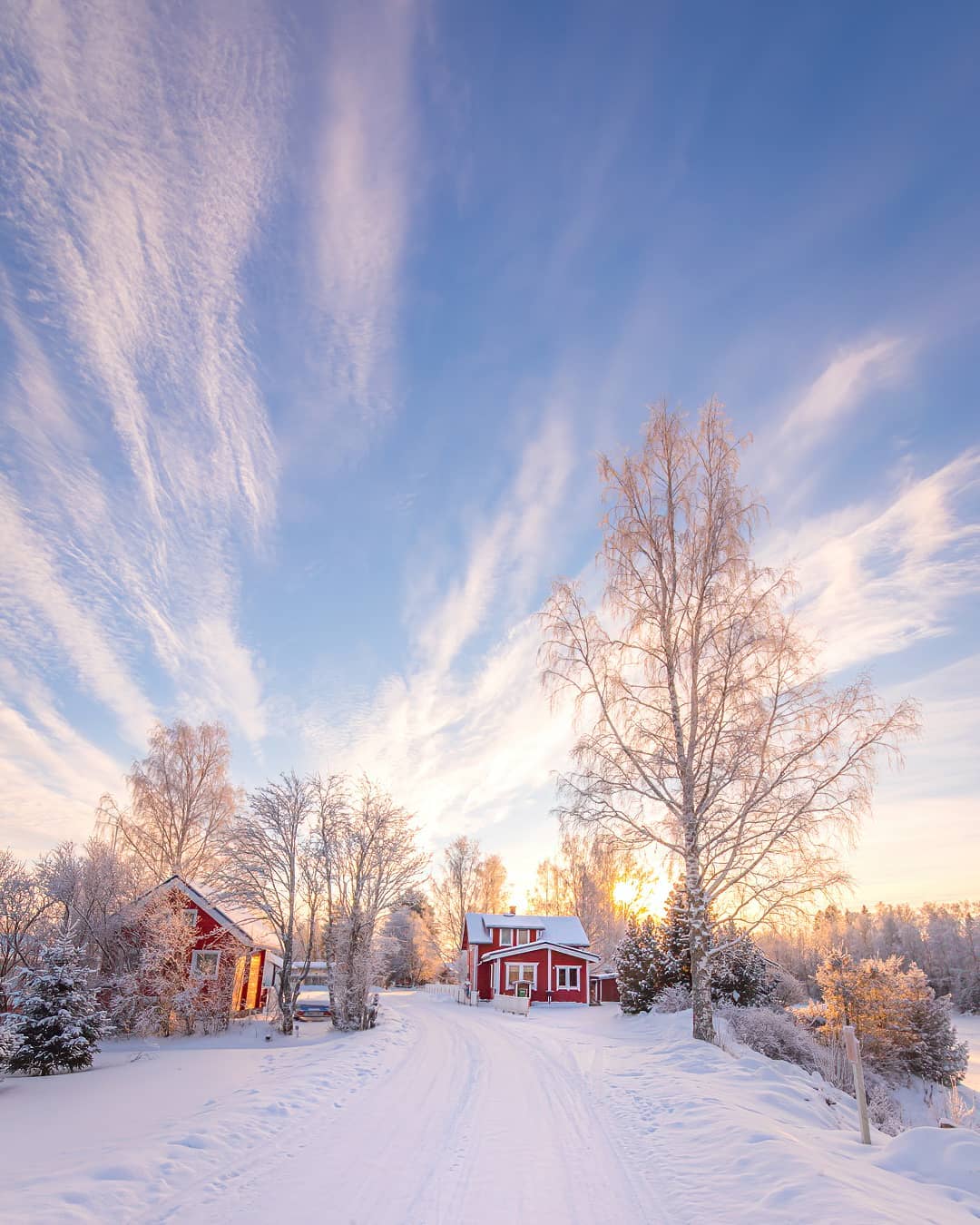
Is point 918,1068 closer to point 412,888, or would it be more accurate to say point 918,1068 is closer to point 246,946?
point 412,888

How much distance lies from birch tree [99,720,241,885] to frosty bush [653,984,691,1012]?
71.8ft

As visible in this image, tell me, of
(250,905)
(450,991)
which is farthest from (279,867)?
(450,991)

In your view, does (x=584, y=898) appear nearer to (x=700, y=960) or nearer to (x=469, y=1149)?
(x=700, y=960)

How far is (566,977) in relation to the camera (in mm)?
44719

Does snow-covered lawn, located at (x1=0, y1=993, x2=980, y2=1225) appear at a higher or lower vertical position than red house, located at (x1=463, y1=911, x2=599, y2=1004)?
higher

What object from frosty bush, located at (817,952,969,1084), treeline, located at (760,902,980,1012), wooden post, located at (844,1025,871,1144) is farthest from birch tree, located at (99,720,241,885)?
treeline, located at (760,902,980,1012)

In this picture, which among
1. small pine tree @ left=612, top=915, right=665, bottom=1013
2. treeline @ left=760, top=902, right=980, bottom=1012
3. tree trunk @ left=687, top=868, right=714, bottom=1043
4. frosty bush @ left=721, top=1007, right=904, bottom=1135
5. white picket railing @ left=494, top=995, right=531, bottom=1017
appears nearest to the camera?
frosty bush @ left=721, top=1007, right=904, bottom=1135

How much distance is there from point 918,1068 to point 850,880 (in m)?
9.71

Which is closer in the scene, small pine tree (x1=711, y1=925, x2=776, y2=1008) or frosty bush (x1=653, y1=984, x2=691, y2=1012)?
small pine tree (x1=711, y1=925, x2=776, y2=1008)

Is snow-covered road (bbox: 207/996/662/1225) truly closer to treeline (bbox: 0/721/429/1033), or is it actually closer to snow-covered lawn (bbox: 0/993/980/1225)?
snow-covered lawn (bbox: 0/993/980/1225)

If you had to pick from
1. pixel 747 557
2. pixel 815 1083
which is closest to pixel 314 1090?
pixel 815 1083

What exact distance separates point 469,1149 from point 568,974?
41.7m

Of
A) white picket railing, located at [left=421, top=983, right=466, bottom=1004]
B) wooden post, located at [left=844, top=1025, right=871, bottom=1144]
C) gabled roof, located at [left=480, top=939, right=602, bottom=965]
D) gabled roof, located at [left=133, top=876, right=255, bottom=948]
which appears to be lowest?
white picket railing, located at [left=421, top=983, right=466, bottom=1004]

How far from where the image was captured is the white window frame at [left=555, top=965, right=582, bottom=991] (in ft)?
146
